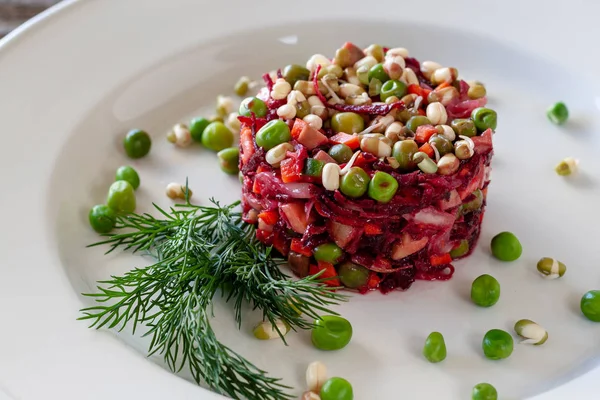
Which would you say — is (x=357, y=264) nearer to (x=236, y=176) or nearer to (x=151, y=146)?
(x=236, y=176)

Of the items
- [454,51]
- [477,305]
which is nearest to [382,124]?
[477,305]

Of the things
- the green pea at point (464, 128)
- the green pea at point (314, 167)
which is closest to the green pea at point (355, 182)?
the green pea at point (314, 167)

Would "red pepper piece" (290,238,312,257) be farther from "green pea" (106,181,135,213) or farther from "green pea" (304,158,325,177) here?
"green pea" (106,181,135,213)

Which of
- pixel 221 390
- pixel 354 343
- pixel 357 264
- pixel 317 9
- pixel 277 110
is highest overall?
pixel 317 9

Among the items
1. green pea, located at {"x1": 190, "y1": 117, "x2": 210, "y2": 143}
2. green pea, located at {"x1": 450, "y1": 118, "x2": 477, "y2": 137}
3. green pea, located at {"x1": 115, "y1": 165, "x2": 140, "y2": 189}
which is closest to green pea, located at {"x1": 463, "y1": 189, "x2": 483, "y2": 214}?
green pea, located at {"x1": 450, "y1": 118, "x2": 477, "y2": 137}

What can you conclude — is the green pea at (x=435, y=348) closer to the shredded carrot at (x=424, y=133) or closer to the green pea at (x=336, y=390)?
the green pea at (x=336, y=390)
